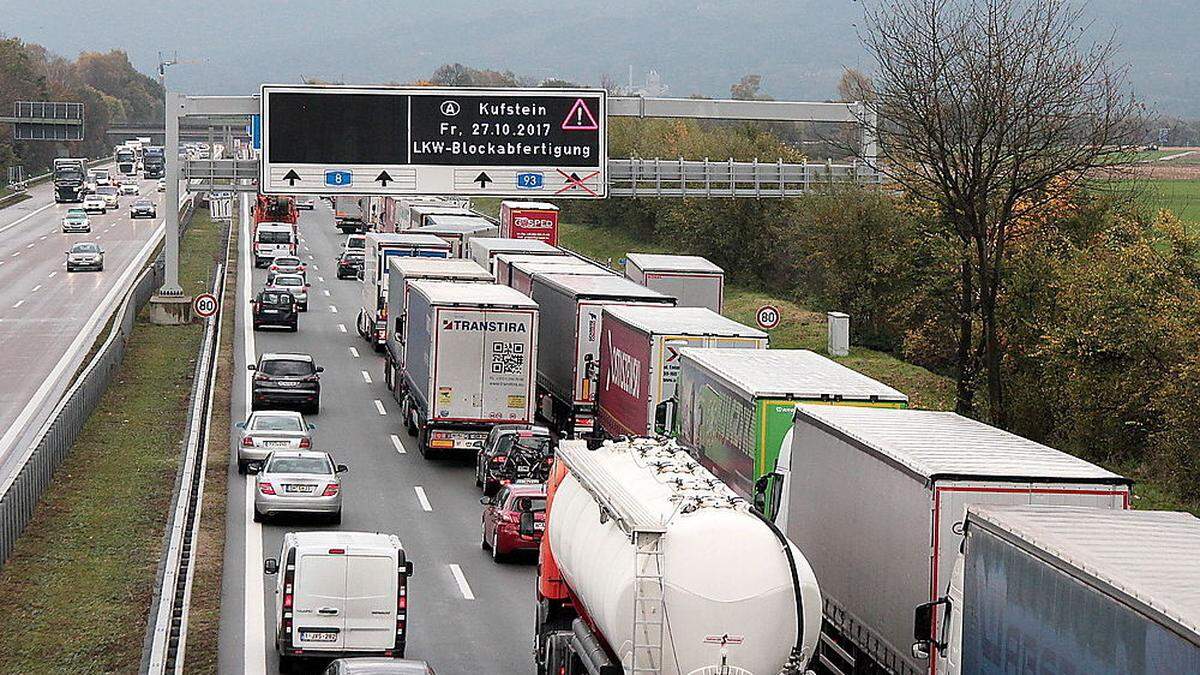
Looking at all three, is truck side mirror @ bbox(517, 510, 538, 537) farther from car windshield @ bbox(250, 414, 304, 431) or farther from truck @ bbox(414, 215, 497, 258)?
truck @ bbox(414, 215, 497, 258)

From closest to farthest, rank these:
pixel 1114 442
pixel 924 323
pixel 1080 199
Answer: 1. pixel 1114 442
2. pixel 1080 199
3. pixel 924 323

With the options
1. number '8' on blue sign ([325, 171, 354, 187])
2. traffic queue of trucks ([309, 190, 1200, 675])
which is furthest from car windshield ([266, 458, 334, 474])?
number '8' on blue sign ([325, 171, 354, 187])

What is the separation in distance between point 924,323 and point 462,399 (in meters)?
18.9

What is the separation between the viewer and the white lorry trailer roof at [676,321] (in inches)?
1153

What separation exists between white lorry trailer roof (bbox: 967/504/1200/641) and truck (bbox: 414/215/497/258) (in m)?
46.9

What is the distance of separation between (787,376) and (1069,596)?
10.3 m

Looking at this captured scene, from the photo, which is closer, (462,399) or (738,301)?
(462,399)

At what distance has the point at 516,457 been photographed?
31.2 meters

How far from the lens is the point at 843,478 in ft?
53.5

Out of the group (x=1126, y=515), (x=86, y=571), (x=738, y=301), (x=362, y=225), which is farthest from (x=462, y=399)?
(x=362, y=225)

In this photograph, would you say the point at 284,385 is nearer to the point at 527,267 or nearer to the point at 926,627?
the point at 527,267

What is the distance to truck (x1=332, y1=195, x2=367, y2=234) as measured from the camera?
106 m

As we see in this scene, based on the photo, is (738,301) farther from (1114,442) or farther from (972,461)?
(972,461)

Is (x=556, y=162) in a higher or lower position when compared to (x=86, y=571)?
higher
